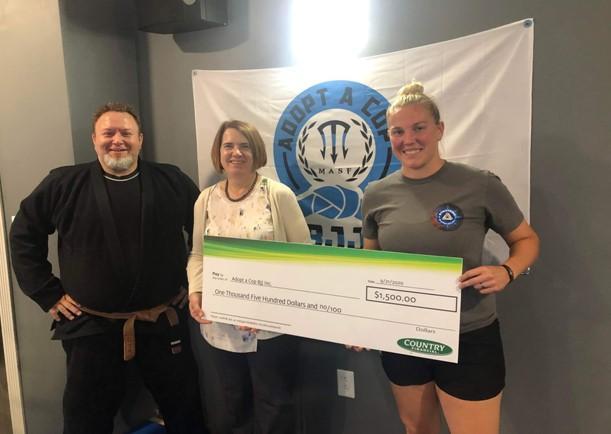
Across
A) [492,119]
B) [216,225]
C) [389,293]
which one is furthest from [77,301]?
[492,119]

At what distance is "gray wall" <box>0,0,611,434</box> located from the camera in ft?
5.23

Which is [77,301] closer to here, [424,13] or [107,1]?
[107,1]

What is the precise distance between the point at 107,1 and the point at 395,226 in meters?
1.80

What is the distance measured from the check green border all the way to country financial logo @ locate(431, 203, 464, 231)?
89 millimetres

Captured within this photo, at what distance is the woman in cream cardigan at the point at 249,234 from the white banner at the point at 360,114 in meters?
0.29

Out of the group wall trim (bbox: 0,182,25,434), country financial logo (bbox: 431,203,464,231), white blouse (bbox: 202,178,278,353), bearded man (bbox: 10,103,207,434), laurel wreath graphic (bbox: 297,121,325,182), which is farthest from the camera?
wall trim (bbox: 0,182,25,434)

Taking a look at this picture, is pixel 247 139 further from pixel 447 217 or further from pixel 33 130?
pixel 33 130

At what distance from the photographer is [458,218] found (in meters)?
1.33

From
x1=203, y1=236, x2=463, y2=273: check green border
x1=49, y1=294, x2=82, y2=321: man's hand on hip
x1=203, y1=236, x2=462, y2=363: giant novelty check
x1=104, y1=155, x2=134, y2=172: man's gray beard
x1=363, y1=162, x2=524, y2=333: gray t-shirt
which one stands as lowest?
x1=49, y1=294, x2=82, y2=321: man's hand on hip

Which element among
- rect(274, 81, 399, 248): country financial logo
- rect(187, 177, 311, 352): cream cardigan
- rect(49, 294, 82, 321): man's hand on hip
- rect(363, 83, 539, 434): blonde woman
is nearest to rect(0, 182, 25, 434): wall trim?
rect(49, 294, 82, 321): man's hand on hip

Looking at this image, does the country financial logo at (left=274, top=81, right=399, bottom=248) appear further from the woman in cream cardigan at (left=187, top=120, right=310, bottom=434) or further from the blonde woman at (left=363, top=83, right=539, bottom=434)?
the blonde woman at (left=363, top=83, right=539, bottom=434)

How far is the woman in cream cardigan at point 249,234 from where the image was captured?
5.68 feet

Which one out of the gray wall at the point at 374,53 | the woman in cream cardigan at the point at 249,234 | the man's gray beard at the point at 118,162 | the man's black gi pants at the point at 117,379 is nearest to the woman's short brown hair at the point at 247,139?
the woman in cream cardigan at the point at 249,234

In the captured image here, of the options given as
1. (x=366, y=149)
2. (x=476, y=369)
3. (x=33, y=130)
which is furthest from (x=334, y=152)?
(x=33, y=130)
